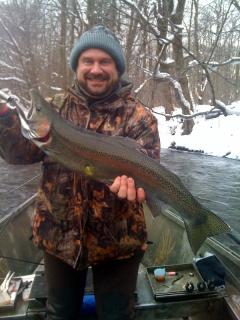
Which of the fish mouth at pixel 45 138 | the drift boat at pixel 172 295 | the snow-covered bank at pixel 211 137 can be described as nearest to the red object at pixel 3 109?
the fish mouth at pixel 45 138

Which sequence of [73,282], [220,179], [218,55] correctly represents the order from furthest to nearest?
[218,55] → [220,179] → [73,282]

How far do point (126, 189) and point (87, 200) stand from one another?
36cm

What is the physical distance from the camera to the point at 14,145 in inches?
103

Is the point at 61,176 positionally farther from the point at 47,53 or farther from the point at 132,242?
the point at 47,53

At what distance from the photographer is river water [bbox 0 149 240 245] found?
30.9 ft

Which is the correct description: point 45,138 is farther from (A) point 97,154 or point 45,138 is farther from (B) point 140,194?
(B) point 140,194

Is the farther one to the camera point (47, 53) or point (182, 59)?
point (47, 53)

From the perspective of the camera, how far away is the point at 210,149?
16.7 meters

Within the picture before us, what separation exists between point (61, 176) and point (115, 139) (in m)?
0.47

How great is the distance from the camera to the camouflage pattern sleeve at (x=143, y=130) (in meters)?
2.71

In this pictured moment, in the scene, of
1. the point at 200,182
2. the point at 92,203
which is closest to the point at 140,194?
the point at 92,203

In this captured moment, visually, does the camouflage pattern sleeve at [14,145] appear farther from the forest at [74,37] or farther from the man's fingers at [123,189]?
the forest at [74,37]

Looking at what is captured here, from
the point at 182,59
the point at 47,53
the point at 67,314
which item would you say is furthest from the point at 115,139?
the point at 47,53

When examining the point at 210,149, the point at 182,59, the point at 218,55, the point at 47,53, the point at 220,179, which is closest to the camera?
the point at 220,179
